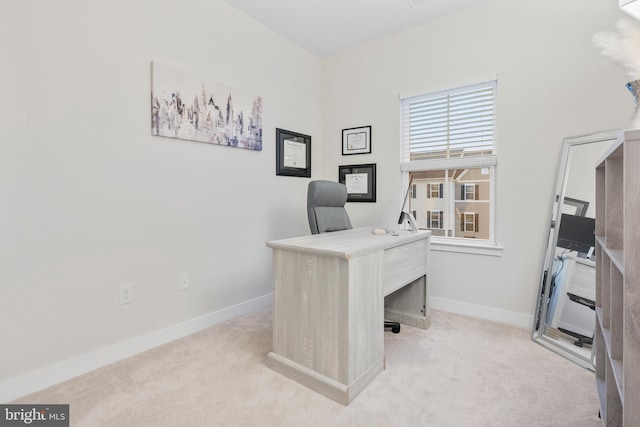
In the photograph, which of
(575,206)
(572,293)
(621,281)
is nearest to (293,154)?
(575,206)

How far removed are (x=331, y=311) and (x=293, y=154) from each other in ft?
7.03

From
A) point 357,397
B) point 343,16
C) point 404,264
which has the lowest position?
point 357,397

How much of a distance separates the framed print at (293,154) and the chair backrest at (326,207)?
0.84 meters

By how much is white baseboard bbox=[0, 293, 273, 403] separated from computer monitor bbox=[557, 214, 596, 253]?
8.90 ft

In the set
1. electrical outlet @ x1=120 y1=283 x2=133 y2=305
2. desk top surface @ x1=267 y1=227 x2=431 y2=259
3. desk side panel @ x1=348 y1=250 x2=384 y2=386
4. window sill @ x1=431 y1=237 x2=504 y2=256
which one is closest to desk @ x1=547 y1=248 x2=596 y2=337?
window sill @ x1=431 y1=237 x2=504 y2=256

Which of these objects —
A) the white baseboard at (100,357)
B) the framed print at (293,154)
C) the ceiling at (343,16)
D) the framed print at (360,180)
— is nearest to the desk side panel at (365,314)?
the white baseboard at (100,357)

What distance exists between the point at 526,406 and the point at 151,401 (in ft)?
6.30

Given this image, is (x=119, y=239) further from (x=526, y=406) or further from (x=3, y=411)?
(x=526, y=406)

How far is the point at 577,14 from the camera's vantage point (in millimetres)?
2316

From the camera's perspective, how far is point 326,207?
2.61 meters

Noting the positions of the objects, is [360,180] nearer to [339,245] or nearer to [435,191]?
[435,191]

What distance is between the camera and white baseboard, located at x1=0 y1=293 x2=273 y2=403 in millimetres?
1680

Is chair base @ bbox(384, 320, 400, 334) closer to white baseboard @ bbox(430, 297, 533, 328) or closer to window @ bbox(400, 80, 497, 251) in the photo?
white baseboard @ bbox(430, 297, 533, 328)

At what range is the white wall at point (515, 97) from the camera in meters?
2.30
